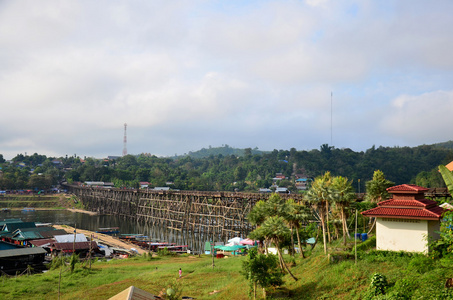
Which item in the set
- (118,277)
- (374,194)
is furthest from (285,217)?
(118,277)

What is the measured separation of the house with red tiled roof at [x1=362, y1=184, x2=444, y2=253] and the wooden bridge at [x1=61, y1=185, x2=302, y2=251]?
22.6 m

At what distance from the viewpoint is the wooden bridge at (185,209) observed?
54.8 meters

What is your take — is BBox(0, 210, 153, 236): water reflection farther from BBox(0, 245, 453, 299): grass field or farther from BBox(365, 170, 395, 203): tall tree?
BBox(365, 170, 395, 203): tall tree

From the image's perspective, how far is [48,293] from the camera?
2523 centimetres

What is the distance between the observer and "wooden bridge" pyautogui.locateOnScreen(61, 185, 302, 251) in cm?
5478

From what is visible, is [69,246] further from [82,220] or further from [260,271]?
[82,220]

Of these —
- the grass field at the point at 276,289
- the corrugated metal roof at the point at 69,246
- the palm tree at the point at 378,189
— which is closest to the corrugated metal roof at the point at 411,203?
the grass field at the point at 276,289

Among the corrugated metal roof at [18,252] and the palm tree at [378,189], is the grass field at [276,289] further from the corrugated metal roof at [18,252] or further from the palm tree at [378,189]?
the palm tree at [378,189]

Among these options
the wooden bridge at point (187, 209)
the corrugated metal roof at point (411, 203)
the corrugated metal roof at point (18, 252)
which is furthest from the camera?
the wooden bridge at point (187, 209)

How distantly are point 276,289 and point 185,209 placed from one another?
4911cm

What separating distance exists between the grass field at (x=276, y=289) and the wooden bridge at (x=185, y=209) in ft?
63.9

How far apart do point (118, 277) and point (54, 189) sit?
115 m

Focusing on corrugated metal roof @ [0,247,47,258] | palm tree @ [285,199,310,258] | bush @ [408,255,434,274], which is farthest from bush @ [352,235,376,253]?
corrugated metal roof @ [0,247,47,258]

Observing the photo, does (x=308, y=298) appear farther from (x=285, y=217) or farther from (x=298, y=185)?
(x=298, y=185)
